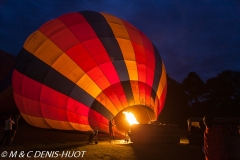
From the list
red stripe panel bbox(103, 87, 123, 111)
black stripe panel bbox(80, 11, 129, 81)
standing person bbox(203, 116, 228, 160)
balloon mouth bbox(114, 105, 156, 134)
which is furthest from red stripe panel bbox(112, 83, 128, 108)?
standing person bbox(203, 116, 228, 160)

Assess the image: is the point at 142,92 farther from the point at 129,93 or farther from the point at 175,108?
the point at 175,108

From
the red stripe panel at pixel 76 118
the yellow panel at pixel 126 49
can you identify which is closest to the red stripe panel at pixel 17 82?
the red stripe panel at pixel 76 118

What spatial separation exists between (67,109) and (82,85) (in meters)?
1.05

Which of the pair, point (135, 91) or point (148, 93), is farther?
point (148, 93)

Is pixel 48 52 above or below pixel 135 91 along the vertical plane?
above

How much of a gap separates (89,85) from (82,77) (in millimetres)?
403

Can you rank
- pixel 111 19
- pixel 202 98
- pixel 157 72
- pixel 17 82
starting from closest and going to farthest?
pixel 17 82, pixel 111 19, pixel 157 72, pixel 202 98

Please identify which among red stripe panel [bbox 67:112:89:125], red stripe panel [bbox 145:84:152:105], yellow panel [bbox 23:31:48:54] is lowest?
red stripe panel [bbox 67:112:89:125]

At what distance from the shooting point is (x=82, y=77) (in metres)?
8.25

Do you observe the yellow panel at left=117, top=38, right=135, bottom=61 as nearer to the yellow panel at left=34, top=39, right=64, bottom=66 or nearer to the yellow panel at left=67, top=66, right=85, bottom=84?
the yellow panel at left=67, top=66, right=85, bottom=84

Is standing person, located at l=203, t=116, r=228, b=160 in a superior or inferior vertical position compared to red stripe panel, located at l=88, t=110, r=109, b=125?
inferior

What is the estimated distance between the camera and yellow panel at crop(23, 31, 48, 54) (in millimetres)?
8805

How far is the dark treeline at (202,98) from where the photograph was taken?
91.5 feet

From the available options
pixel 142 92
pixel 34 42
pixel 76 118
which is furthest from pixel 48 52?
pixel 142 92
